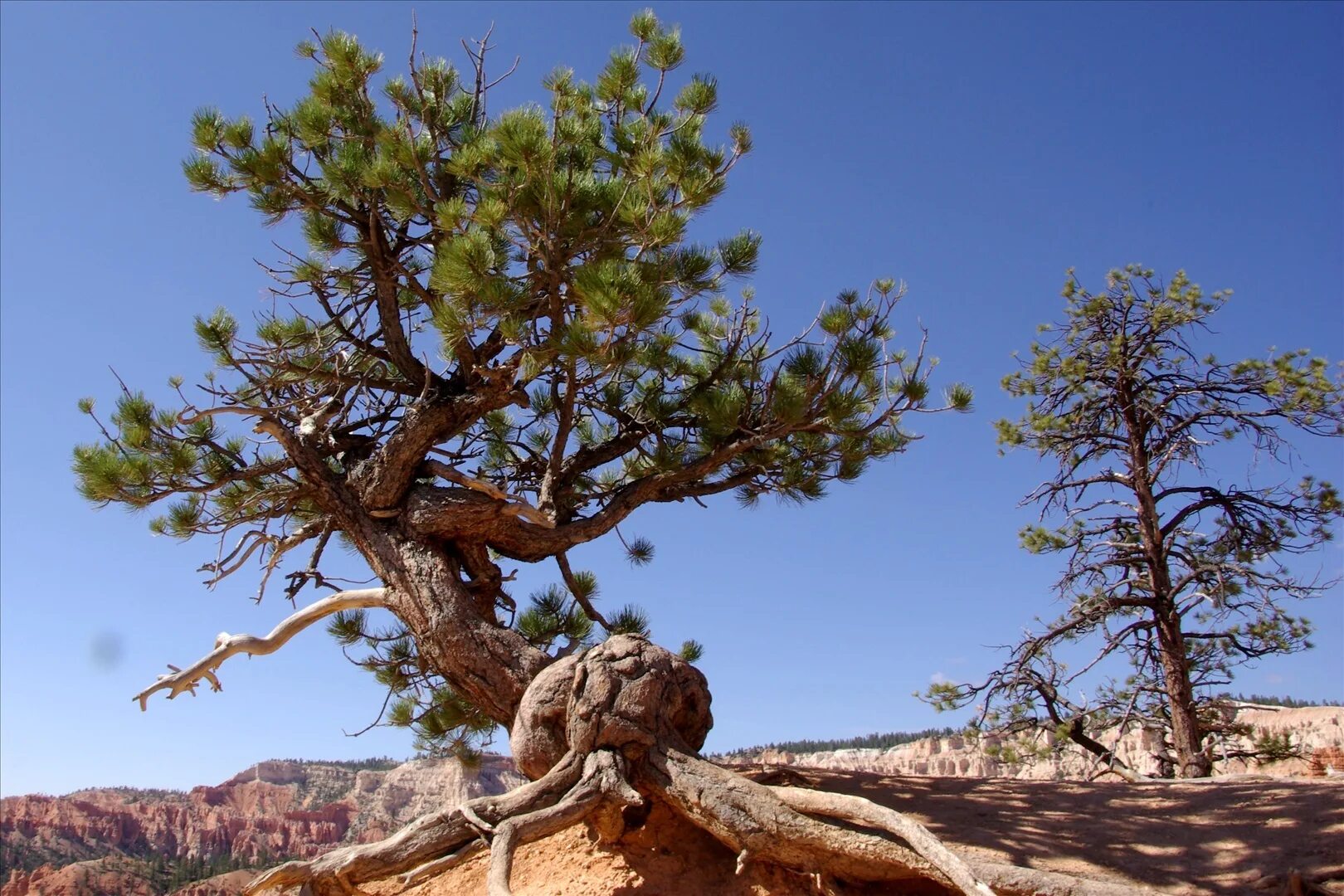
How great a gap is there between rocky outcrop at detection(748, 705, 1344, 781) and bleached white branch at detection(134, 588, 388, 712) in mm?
3032

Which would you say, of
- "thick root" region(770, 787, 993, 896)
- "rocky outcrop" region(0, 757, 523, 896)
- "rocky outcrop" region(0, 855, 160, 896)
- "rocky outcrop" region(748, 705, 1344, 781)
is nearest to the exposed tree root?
"thick root" region(770, 787, 993, 896)

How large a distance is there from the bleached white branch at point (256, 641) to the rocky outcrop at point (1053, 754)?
303cm

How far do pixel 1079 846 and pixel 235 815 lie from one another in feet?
167

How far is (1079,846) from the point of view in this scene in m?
4.87

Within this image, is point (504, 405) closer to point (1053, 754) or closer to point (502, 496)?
point (502, 496)

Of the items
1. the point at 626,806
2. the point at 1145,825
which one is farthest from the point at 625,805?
the point at 1145,825

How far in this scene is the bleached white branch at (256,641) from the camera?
20.7 feet

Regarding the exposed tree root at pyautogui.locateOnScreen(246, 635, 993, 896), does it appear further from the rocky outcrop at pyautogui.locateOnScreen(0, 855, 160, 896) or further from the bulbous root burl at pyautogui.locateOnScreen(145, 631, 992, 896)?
the rocky outcrop at pyautogui.locateOnScreen(0, 855, 160, 896)

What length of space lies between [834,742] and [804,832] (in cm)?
4685

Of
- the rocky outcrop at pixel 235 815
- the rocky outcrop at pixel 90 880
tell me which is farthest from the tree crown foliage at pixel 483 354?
the rocky outcrop at pixel 235 815

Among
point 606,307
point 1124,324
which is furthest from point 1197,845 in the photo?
point 1124,324

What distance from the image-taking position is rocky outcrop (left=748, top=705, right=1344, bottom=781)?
30.3 ft

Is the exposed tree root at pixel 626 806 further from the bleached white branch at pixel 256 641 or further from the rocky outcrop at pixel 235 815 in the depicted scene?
the rocky outcrop at pixel 235 815

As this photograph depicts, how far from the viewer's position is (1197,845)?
4793 mm
